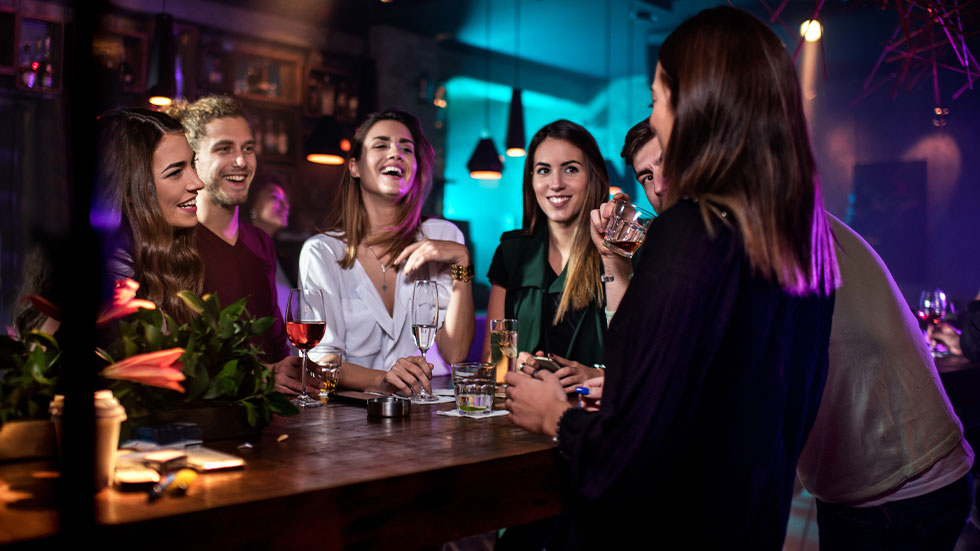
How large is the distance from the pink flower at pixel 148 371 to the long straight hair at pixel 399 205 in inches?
62.2

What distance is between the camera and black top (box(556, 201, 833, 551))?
1.00 meters

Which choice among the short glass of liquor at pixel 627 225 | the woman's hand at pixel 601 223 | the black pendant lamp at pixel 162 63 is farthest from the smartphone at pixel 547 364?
the black pendant lamp at pixel 162 63

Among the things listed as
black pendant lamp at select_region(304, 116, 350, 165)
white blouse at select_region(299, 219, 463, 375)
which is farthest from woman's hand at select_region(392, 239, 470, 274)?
black pendant lamp at select_region(304, 116, 350, 165)

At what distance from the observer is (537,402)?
1262 mm

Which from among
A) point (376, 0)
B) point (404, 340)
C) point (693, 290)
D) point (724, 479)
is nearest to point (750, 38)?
point (693, 290)

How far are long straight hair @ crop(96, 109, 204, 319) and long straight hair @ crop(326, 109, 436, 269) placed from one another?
29.4 inches

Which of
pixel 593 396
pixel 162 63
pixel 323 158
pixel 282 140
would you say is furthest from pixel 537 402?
pixel 282 140

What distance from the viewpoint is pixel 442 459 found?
116cm

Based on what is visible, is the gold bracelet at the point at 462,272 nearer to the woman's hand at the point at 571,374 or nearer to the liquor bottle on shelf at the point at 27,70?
the woman's hand at the point at 571,374

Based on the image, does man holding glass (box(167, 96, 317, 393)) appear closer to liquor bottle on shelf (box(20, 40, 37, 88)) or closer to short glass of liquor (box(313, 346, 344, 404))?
short glass of liquor (box(313, 346, 344, 404))

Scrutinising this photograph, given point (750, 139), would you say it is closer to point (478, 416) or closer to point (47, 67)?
point (478, 416)

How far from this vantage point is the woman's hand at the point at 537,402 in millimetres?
1238

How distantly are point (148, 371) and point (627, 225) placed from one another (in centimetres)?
101

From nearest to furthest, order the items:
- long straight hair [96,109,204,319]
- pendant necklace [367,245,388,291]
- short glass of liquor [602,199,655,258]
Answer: short glass of liquor [602,199,655,258]
long straight hair [96,109,204,319]
pendant necklace [367,245,388,291]
